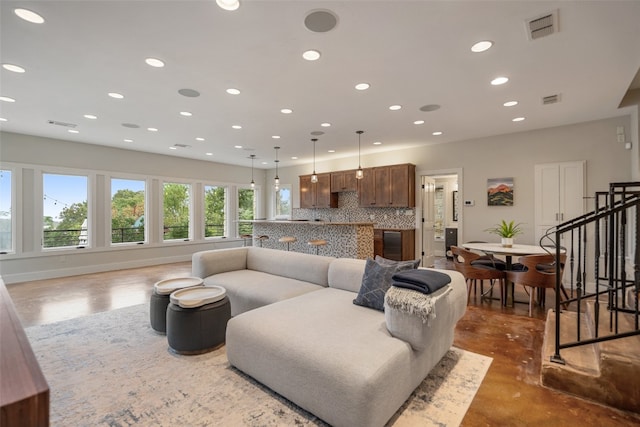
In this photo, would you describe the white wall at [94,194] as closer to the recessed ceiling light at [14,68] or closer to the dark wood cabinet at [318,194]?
the dark wood cabinet at [318,194]

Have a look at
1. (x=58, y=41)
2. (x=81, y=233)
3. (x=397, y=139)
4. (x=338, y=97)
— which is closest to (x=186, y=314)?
(x=58, y=41)

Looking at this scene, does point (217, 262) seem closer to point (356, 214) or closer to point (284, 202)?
point (356, 214)

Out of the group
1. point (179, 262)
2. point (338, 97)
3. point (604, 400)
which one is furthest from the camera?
point (179, 262)

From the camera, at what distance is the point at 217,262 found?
4.04 m

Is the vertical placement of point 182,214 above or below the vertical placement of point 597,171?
below

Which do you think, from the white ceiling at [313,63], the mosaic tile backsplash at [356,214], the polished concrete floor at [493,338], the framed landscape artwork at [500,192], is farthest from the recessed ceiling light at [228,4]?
the mosaic tile backsplash at [356,214]

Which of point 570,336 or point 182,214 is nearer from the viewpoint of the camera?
point 570,336

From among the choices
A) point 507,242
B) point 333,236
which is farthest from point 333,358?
point 333,236

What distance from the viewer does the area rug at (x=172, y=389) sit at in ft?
6.09

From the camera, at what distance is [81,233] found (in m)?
6.46

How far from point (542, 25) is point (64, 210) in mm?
8398

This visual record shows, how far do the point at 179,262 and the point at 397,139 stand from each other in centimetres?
632

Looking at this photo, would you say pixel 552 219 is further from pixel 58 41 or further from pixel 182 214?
pixel 182 214

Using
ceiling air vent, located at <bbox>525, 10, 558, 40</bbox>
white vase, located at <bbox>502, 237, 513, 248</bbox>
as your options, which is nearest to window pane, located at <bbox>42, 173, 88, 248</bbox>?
ceiling air vent, located at <bbox>525, 10, 558, 40</bbox>
